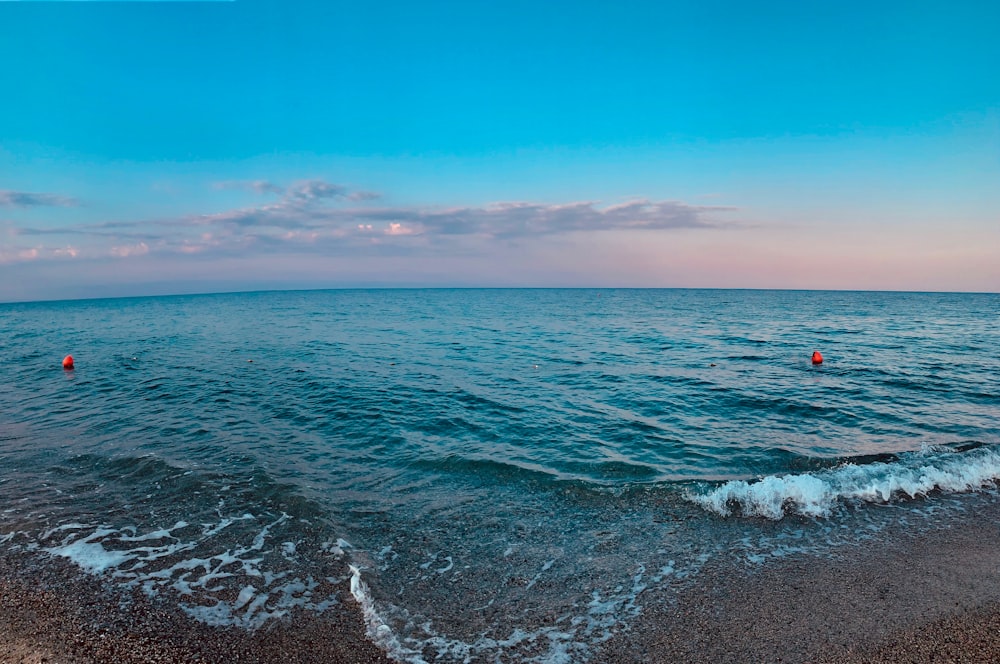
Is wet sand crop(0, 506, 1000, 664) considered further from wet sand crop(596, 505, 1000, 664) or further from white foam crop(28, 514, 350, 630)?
white foam crop(28, 514, 350, 630)

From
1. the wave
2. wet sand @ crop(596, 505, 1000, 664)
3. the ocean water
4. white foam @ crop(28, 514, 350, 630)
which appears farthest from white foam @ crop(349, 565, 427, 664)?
the wave

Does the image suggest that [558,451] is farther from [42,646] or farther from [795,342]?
[795,342]

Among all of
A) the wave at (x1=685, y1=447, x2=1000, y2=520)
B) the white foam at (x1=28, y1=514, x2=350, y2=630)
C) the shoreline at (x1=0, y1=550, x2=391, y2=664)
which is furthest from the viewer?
the wave at (x1=685, y1=447, x2=1000, y2=520)

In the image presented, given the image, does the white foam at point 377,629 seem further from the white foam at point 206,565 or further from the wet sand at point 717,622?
the white foam at point 206,565

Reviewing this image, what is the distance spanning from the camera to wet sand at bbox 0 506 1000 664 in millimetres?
6094

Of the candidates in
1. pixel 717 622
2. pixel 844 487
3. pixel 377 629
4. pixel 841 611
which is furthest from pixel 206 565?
pixel 844 487

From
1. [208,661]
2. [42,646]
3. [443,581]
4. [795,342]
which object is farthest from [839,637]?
[795,342]

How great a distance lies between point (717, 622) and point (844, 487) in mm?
6110

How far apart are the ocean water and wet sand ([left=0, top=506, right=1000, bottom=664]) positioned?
35 centimetres

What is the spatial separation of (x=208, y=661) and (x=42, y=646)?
2.21 m

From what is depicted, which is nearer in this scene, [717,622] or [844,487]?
[717,622]

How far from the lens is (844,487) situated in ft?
35.4

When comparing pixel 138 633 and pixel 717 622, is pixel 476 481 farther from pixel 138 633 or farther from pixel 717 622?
pixel 138 633

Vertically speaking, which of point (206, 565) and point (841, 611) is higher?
point (841, 611)
